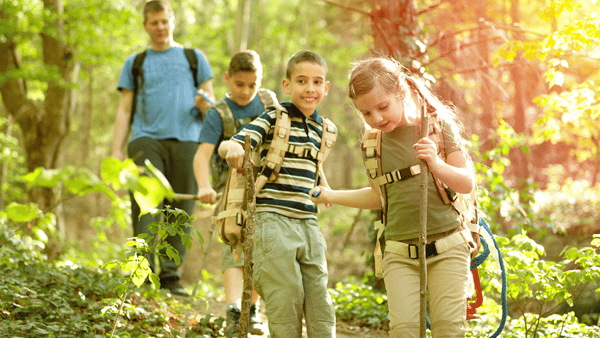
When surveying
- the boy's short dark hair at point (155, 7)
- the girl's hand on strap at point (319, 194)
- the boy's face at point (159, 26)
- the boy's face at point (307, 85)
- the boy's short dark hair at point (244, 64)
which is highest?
the boy's short dark hair at point (155, 7)

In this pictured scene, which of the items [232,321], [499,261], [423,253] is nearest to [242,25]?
[232,321]

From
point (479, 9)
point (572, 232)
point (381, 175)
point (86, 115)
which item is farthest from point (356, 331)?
point (86, 115)

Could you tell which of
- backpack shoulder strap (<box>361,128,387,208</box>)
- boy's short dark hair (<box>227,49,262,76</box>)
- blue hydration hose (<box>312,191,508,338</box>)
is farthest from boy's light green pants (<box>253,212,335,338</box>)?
boy's short dark hair (<box>227,49,262,76</box>)

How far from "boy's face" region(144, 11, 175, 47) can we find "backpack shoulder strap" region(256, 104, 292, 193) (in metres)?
2.29

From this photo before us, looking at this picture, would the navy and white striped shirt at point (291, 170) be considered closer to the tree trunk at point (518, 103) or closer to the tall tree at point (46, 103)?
the tall tree at point (46, 103)

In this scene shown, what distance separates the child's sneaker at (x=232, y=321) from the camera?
331cm

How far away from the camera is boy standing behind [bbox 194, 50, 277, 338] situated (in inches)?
144

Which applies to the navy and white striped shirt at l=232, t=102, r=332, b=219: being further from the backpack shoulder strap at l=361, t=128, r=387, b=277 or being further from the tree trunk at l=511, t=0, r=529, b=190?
the tree trunk at l=511, t=0, r=529, b=190

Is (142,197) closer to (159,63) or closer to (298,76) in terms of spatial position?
(298,76)

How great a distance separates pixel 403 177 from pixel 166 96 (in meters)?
2.85

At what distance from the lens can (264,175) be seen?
3004 mm

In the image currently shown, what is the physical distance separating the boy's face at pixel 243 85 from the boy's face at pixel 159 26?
4.09ft

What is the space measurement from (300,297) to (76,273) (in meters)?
2.67

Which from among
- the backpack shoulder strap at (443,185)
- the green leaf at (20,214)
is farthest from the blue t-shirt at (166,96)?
the green leaf at (20,214)
